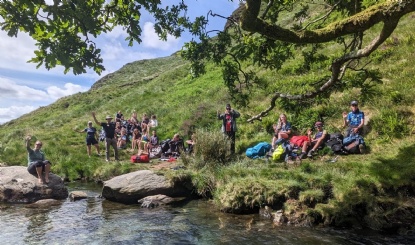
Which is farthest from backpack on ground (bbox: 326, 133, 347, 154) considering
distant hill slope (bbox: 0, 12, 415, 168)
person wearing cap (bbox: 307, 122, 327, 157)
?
distant hill slope (bbox: 0, 12, 415, 168)

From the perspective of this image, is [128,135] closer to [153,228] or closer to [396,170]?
[153,228]

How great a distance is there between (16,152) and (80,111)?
924 inches

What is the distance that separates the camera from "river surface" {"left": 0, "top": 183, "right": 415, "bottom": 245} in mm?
8430

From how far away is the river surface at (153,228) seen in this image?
8430 mm

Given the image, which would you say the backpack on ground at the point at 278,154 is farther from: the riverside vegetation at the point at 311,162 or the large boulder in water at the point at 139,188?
the large boulder in water at the point at 139,188

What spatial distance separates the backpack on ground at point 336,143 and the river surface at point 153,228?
18.2ft

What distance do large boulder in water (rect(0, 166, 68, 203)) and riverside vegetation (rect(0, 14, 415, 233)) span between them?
282 cm

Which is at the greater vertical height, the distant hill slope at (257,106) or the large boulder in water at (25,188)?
the distant hill slope at (257,106)

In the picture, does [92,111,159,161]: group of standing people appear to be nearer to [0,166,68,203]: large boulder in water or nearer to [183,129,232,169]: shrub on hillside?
[0,166,68,203]: large boulder in water

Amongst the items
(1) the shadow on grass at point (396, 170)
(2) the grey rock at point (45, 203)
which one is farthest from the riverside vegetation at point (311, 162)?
(2) the grey rock at point (45, 203)

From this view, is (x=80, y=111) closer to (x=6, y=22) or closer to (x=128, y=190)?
(x=128, y=190)

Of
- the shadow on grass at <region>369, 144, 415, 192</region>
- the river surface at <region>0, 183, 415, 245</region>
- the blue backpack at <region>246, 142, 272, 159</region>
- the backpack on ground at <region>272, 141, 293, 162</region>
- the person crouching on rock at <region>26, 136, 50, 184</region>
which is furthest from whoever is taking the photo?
the blue backpack at <region>246, 142, 272, 159</region>

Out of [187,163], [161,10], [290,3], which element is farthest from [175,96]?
[161,10]

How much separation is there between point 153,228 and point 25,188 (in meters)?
6.22
